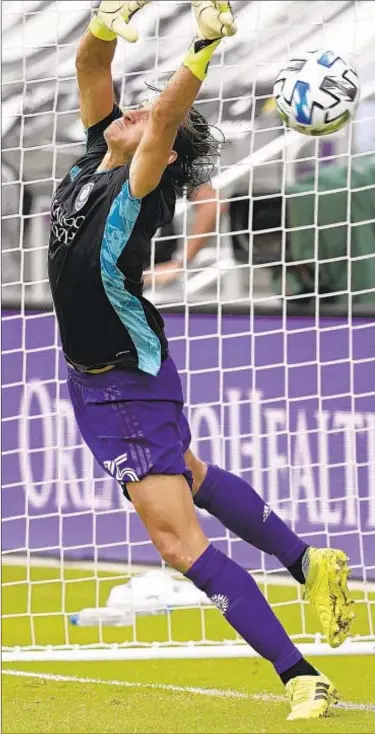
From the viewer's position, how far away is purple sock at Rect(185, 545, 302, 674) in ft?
12.7

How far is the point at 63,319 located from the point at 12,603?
7.76 feet

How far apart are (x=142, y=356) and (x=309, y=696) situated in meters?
1.10

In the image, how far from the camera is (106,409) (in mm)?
4012

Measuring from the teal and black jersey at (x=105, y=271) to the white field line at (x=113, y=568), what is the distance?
2.14m

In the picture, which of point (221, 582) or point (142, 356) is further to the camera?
point (142, 356)

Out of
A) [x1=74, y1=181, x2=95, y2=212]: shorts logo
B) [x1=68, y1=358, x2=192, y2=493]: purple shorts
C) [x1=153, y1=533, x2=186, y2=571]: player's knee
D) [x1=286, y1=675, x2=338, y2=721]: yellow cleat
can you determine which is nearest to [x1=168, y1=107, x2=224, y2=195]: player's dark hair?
[x1=74, y1=181, x2=95, y2=212]: shorts logo

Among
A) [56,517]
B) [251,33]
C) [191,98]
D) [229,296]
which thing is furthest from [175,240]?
[191,98]

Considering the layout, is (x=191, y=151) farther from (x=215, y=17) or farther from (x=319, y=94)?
(x=215, y=17)

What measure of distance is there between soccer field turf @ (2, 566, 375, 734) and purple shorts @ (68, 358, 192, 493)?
73cm

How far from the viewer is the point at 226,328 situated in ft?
20.7

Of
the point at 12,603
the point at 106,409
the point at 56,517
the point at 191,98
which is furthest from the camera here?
the point at 56,517

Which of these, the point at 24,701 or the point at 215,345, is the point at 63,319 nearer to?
the point at 24,701

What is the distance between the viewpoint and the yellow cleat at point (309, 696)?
3852 millimetres

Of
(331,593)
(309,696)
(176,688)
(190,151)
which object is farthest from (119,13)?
(176,688)
